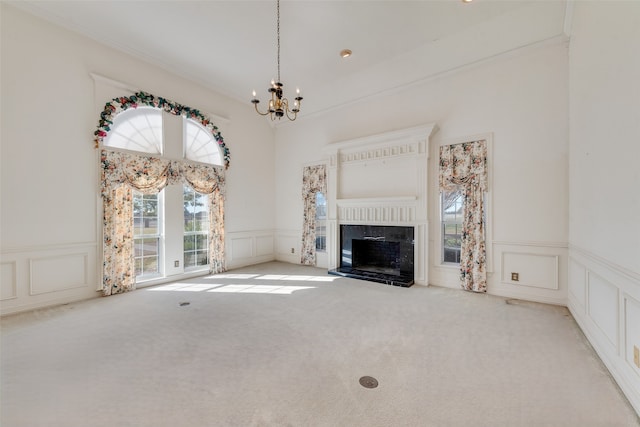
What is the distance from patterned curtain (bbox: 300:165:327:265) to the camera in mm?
6098

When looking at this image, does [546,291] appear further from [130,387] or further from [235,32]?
[235,32]

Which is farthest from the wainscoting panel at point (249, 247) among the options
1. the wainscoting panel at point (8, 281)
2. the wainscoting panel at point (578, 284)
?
the wainscoting panel at point (578, 284)

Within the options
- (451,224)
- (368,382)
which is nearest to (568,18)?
(451,224)

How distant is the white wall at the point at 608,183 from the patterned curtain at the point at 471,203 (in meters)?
1.09

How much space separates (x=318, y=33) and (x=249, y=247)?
4523 millimetres

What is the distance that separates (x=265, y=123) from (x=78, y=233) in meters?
4.40

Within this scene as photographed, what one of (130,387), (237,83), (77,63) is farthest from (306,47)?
(130,387)

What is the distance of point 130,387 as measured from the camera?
194 centimetres

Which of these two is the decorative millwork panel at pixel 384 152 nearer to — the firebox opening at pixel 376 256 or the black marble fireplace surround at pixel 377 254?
the black marble fireplace surround at pixel 377 254

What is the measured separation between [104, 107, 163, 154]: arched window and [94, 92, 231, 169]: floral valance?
10 cm

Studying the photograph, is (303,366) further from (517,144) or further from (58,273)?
(517,144)

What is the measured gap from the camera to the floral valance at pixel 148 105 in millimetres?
4020

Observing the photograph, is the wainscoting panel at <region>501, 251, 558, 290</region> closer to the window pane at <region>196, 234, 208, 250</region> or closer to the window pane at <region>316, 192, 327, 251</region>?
the window pane at <region>316, 192, 327, 251</region>

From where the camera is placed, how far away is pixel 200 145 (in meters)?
5.34
